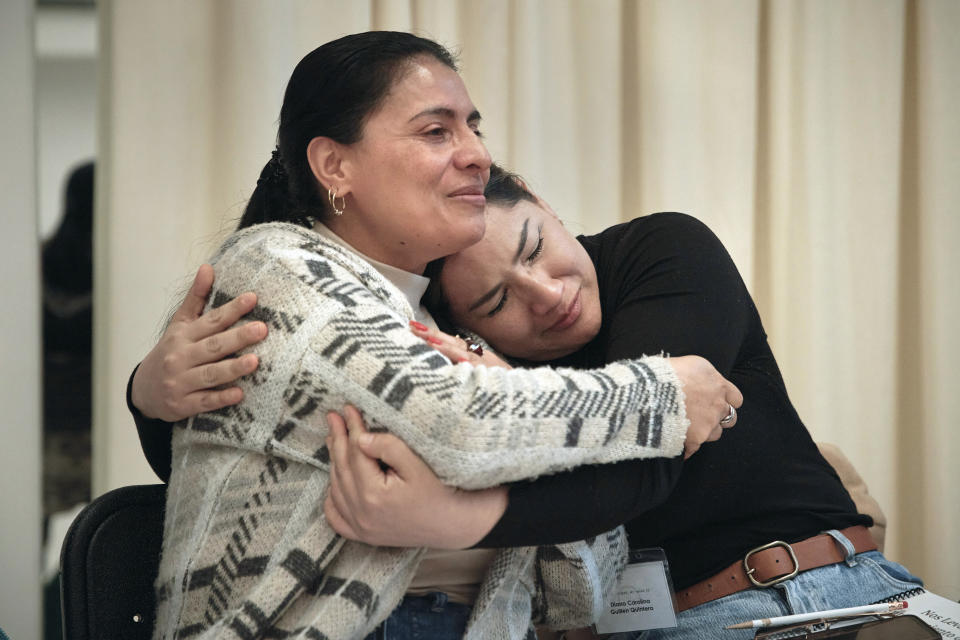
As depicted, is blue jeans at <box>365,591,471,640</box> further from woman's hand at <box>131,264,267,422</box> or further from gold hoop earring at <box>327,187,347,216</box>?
gold hoop earring at <box>327,187,347,216</box>

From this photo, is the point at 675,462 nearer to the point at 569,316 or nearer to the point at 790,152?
the point at 569,316

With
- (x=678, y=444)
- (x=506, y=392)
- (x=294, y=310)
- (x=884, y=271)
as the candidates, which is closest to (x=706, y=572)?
(x=678, y=444)

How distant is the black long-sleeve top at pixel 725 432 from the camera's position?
4.70ft

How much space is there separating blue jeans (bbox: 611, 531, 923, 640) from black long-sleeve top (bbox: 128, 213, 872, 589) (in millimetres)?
60

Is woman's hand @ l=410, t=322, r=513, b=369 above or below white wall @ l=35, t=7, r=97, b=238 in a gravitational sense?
below

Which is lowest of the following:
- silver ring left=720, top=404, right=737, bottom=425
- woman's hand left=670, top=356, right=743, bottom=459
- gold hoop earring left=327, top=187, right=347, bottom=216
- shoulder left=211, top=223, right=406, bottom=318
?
silver ring left=720, top=404, right=737, bottom=425

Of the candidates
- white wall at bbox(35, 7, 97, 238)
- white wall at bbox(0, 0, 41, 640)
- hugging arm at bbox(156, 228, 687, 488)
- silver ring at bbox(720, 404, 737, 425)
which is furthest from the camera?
white wall at bbox(35, 7, 97, 238)

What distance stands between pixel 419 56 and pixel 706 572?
0.99m

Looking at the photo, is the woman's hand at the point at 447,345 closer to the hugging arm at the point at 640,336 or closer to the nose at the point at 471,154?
the hugging arm at the point at 640,336

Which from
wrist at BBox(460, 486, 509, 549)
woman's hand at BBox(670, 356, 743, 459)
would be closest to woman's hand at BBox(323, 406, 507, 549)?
wrist at BBox(460, 486, 509, 549)

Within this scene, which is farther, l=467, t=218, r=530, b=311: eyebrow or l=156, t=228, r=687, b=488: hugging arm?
l=467, t=218, r=530, b=311: eyebrow

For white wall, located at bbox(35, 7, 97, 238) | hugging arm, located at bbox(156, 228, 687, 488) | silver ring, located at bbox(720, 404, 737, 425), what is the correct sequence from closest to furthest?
hugging arm, located at bbox(156, 228, 687, 488), silver ring, located at bbox(720, 404, 737, 425), white wall, located at bbox(35, 7, 97, 238)

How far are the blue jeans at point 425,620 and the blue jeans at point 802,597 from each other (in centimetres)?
39

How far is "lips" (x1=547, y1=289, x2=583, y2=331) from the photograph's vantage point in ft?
5.23
